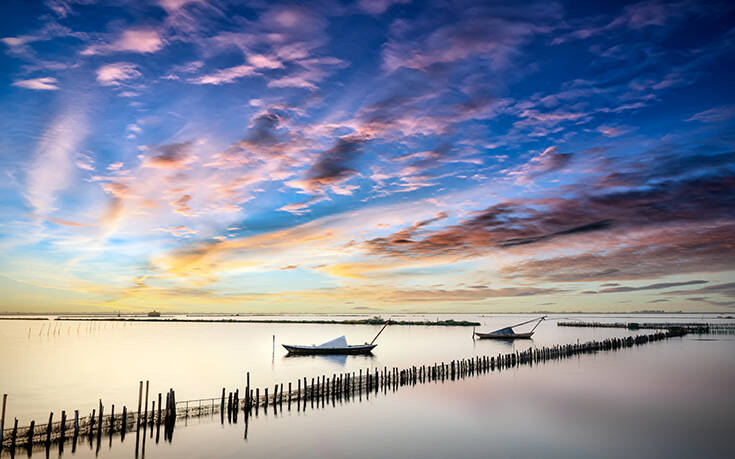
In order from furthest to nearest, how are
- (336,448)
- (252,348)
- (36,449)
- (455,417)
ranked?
1. (252,348)
2. (455,417)
3. (336,448)
4. (36,449)

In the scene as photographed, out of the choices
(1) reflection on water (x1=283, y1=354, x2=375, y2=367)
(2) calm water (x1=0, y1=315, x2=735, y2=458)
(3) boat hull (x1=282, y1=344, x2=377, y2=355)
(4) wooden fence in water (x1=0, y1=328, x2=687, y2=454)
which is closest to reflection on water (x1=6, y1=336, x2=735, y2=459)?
(2) calm water (x1=0, y1=315, x2=735, y2=458)

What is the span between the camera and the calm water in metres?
23.8

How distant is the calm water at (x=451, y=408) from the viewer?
78.2ft

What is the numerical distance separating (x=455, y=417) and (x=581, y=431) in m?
7.17

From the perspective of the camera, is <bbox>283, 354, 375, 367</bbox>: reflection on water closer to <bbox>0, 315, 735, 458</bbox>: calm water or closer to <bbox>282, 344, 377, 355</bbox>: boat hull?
<bbox>282, 344, 377, 355</bbox>: boat hull

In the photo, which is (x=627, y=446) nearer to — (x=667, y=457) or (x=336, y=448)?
(x=667, y=457)

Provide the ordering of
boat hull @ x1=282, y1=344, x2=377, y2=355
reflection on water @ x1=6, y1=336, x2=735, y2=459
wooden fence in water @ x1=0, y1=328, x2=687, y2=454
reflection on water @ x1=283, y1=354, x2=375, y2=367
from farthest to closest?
1. boat hull @ x1=282, y1=344, x2=377, y2=355
2. reflection on water @ x1=283, y1=354, x2=375, y2=367
3. reflection on water @ x1=6, y1=336, x2=735, y2=459
4. wooden fence in water @ x1=0, y1=328, x2=687, y2=454

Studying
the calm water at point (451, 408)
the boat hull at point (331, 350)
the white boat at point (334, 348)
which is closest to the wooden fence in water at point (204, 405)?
the calm water at point (451, 408)

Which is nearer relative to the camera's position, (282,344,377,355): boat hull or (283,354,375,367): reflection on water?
(283,354,375,367): reflection on water

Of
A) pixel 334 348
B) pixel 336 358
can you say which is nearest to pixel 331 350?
pixel 334 348

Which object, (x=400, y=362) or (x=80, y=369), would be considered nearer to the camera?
(x=80, y=369)

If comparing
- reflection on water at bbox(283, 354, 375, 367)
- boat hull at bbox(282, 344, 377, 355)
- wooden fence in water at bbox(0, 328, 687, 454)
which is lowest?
reflection on water at bbox(283, 354, 375, 367)

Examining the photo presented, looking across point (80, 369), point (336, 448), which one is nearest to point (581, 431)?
point (336, 448)

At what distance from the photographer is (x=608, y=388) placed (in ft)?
130
